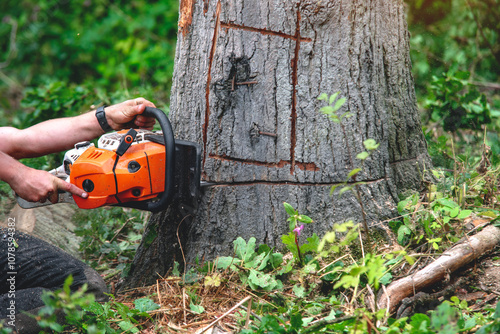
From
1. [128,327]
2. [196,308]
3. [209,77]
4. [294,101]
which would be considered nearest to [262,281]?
[196,308]

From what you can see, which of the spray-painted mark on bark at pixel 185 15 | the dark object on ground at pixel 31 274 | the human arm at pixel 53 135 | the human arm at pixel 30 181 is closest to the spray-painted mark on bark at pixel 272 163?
the human arm at pixel 53 135

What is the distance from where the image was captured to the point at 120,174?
2209mm

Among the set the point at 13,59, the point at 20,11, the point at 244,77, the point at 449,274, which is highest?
the point at 20,11

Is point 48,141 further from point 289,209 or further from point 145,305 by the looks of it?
point 289,209

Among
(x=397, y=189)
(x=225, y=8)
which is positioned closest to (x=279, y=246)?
(x=397, y=189)

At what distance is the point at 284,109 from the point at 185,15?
31.0 inches

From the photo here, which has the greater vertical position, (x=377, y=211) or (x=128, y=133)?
(x=128, y=133)

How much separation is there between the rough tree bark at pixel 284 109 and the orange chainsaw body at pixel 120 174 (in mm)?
285

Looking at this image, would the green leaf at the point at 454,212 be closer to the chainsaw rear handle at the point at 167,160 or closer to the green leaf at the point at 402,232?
the green leaf at the point at 402,232

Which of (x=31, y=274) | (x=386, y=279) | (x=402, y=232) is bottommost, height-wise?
(x=31, y=274)

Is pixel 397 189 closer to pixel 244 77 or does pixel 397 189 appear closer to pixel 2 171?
pixel 244 77

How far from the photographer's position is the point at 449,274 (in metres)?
2.17

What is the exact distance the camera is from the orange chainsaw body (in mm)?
2213

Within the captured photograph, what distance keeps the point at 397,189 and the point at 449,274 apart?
540 mm
